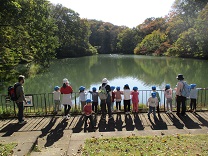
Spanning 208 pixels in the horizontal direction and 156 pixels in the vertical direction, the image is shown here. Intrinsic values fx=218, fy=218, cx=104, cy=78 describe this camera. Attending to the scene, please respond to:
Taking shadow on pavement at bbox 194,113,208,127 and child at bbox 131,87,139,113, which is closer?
shadow on pavement at bbox 194,113,208,127

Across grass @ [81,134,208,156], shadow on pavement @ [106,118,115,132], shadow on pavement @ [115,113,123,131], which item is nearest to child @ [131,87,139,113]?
shadow on pavement @ [115,113,123,131]

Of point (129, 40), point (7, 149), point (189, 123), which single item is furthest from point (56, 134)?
point (129, 40)

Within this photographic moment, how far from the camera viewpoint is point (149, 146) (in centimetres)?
571

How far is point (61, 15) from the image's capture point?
215ft

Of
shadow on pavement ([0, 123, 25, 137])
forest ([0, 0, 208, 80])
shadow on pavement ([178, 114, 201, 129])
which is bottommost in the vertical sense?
shadow on pavement ([0, 123, 25, 137])

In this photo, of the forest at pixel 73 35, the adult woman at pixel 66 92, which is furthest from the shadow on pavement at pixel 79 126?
the forest at pixel 73 35

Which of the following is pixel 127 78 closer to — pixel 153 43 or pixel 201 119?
pixel 201 119

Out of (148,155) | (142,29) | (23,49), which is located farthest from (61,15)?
(148,155)

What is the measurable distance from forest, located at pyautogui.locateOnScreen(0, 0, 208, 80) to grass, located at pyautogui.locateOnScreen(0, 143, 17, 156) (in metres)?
11.0

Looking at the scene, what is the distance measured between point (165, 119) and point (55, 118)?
4395 mm

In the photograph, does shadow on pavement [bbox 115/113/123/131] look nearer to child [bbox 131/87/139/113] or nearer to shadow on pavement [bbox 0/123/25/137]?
child [bbox 131/87/139/113]

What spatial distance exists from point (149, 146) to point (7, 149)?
373 cm

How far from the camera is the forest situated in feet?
55.3

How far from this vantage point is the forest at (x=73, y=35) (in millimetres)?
16859
